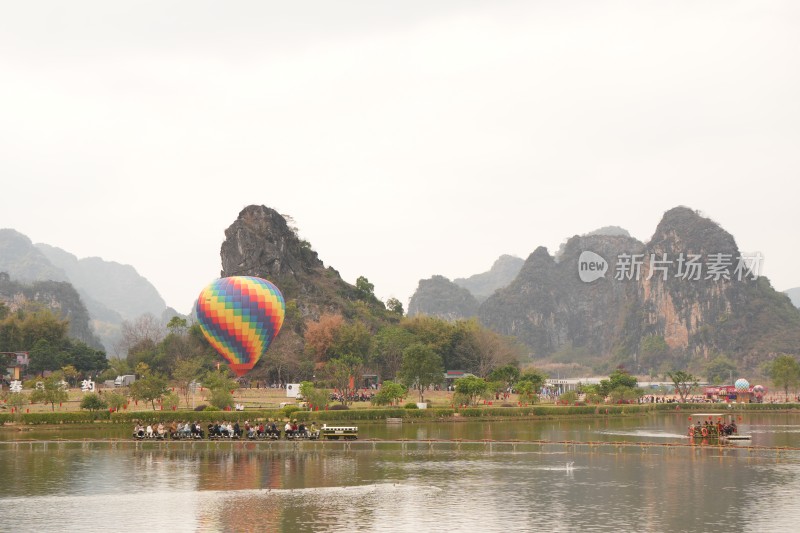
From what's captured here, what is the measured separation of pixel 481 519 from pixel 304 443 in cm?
2504

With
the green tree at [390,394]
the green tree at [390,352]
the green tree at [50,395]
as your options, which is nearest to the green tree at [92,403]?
the green tree at [50,395]

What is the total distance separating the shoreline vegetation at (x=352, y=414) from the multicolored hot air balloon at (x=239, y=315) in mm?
17421

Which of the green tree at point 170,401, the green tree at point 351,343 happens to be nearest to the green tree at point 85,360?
the green tree at point 351,343

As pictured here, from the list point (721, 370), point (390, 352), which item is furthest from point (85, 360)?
point (721, 370)

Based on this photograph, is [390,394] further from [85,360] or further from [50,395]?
Answer: [85,360]

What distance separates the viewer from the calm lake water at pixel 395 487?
93.3 ft

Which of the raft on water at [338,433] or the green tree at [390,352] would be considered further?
the green tree at [390,352]

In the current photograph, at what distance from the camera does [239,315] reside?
300 feet

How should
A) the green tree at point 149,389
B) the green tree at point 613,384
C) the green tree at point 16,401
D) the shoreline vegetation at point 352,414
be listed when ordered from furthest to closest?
the green tree at point 613,384 < the green tree at point 149,389 < the green tree at point 16,401 < the shoreline vegetation at point 352,414

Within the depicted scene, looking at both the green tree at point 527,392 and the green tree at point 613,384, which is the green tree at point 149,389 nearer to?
the green tree at point 527,392

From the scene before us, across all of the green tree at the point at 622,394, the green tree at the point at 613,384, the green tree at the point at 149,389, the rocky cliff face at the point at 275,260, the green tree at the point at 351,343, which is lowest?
the green tree at the point at 622,394

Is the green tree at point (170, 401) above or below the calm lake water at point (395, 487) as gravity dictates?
above

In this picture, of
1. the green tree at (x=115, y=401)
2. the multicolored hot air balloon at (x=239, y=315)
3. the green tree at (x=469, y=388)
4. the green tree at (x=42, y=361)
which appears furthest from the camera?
the green tree at (x=42, y=361)

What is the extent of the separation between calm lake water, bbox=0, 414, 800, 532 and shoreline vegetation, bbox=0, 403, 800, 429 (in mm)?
13997
